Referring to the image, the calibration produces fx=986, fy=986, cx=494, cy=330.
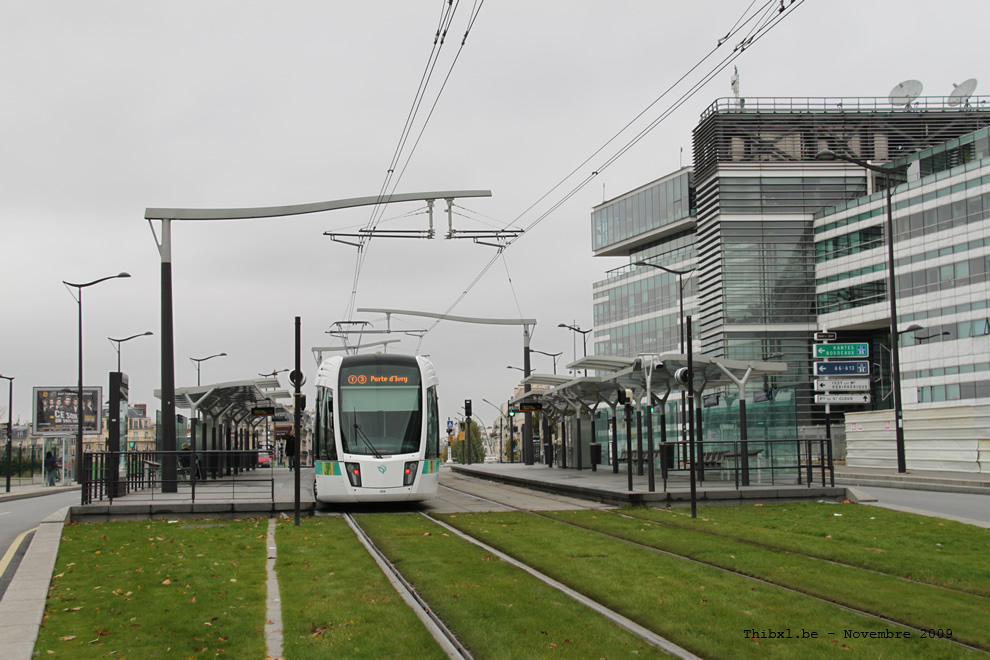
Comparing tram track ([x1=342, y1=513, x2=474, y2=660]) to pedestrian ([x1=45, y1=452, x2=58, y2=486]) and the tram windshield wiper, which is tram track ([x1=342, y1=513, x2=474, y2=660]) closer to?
the tram windshield wiper

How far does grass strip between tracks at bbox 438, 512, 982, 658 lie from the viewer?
7.27m

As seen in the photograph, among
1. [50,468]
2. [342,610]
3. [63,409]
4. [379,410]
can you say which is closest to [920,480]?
[379,410]

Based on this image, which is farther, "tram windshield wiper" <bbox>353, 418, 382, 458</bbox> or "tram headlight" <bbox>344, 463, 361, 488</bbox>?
"tram windshield wiper" <bbox>353, 418, 382, 458</bbox>

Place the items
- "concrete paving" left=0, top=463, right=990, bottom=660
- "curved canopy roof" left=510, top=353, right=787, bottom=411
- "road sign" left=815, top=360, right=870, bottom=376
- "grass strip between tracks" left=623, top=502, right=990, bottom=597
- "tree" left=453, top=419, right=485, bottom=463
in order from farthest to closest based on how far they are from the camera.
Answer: "tree" left=453, top=419, right=485, bottom=463
"road sign" left=815, top=360, right=870, bottom=376
"curved canopy roof" left=510, top=353, right=787, bottom=411
"concrete paving" left=0, top=463, right=990, bottom=660
"grass strip between tracks" left=623, top=502, right=990, bottom=597

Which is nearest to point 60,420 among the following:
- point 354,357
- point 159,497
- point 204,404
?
point 204,404

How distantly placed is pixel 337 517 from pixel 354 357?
373 centimetres

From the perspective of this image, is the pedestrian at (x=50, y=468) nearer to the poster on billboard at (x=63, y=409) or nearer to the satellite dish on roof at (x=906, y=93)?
the poster on billboard at (x=63, y=409)

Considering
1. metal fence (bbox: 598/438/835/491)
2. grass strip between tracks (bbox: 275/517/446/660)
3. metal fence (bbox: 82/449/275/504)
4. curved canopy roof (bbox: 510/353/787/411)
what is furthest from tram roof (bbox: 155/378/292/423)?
grass strip between tracks (bbox: 275/517/446/660)

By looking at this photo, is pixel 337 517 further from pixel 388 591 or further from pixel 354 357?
pixel 388 591

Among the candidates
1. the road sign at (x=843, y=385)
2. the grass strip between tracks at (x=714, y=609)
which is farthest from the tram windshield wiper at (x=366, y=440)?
the road sign at (x=843, y=385)

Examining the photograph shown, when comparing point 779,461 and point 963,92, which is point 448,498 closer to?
point 779,461

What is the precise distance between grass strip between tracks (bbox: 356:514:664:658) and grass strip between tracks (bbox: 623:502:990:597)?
163 inches

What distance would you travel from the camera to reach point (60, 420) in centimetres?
4628

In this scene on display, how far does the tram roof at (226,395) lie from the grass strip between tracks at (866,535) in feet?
46.5
